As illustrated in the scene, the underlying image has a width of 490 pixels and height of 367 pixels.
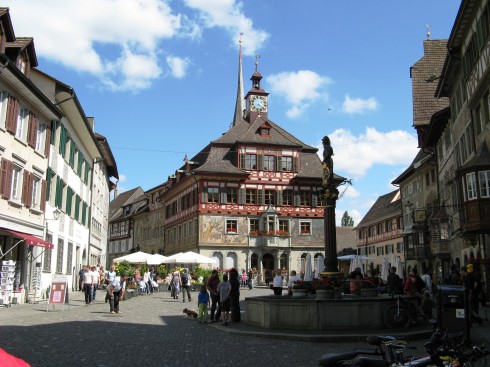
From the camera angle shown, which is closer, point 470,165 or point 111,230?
point 470,165

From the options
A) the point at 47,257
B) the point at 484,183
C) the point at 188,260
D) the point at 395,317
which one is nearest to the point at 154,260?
the point at 188,260

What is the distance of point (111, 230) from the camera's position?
98.0 meters

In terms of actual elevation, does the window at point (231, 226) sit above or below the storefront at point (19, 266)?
above

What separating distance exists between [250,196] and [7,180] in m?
34.2

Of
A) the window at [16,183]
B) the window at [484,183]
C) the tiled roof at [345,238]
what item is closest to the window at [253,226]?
the window at [16,183]

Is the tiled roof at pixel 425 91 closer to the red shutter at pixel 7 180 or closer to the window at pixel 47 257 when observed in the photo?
the window at pixel 47 257

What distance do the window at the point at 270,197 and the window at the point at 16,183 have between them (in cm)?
3356

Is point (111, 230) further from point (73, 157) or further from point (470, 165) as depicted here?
point (470, 165)

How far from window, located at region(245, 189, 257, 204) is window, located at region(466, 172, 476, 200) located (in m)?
32.1

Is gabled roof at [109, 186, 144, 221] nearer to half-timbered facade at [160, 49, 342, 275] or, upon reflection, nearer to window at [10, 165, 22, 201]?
half-timbered facade at [160, 49, 342, 275]

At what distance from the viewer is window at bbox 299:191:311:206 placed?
5503 centimetres

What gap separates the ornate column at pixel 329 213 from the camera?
17.8 meters

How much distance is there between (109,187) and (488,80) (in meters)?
46.4

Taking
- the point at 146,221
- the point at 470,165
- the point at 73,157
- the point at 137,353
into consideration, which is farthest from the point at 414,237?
the point at 146,221
